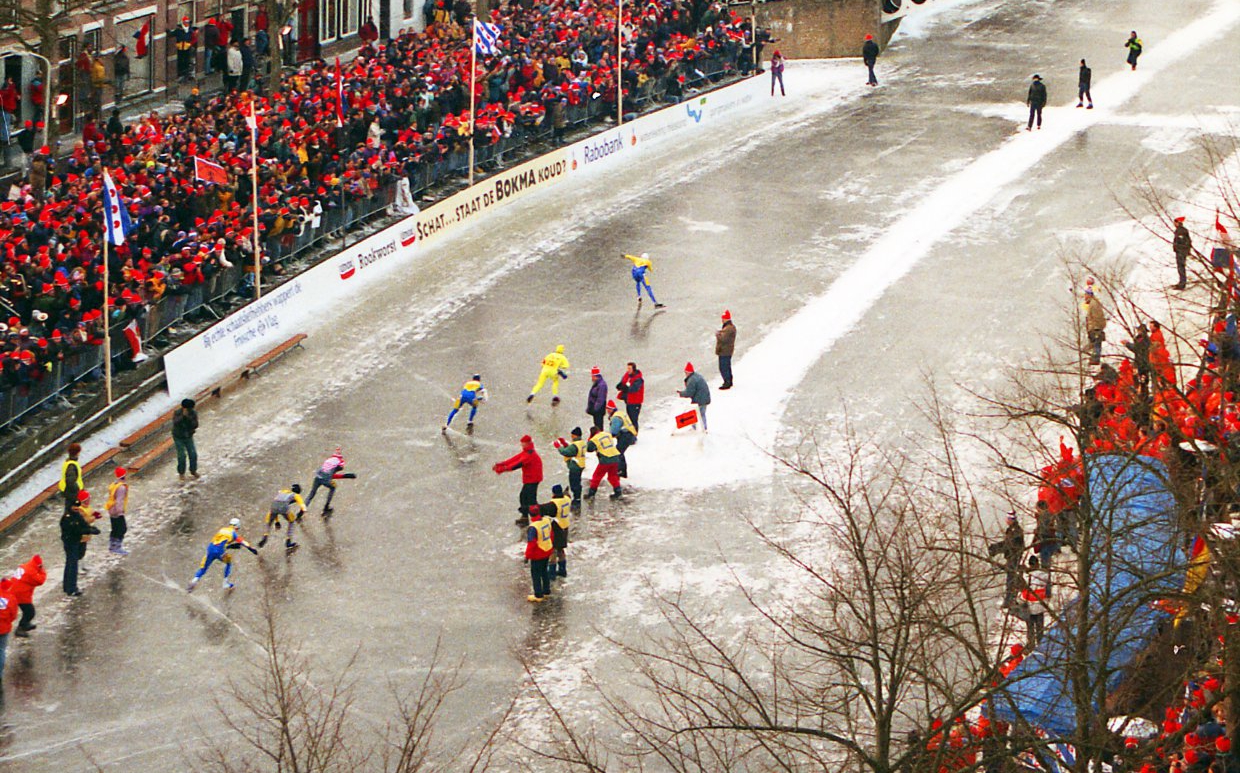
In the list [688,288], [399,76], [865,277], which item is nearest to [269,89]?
[399,76]

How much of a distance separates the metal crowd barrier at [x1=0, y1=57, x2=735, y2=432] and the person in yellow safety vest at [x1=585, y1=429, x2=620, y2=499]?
28.5ft

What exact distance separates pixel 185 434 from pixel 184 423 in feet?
0.67

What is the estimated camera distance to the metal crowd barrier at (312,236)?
2989cm

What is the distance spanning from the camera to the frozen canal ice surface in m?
24.2

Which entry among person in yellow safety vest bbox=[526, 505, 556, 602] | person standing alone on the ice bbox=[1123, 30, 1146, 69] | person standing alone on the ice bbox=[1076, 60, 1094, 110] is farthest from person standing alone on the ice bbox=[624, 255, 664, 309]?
person standing alone on the ice bbox=[1123, 30, 1146, 69]

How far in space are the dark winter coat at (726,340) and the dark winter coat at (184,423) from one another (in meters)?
9.03

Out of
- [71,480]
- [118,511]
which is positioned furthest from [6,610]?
[118,511]

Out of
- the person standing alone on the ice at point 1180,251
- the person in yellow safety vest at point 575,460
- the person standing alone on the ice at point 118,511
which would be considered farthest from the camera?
the person standing alone on the ice at point 1180,251

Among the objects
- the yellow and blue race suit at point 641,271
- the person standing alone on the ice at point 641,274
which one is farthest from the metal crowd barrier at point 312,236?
the yellow and blue race suit at point 641,271

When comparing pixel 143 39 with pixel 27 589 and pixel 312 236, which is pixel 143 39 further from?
pixel 27 589

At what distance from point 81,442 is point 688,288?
13.1 meters

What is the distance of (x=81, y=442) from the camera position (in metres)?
30.3

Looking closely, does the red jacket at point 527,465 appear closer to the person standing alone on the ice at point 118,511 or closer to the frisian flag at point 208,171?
the person standing alone on the ice at point 118,511

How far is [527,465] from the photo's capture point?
27453 mm
